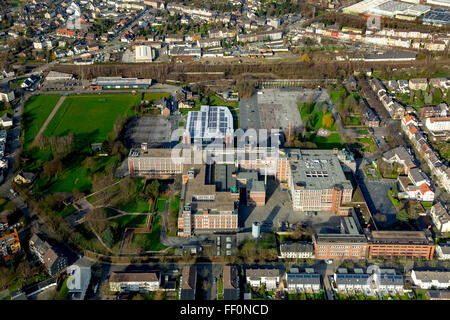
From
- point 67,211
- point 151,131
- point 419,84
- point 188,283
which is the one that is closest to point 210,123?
point 151,131

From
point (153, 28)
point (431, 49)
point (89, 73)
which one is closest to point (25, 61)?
point (89, 73)

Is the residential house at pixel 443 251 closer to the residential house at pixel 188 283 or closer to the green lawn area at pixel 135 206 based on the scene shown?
the residential house at pixel 188 283

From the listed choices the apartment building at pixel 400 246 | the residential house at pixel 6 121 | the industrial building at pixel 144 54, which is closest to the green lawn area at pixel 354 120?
the apartment building at pixel 400 246

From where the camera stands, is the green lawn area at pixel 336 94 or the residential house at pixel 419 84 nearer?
the green lawn area at pixel 336 94

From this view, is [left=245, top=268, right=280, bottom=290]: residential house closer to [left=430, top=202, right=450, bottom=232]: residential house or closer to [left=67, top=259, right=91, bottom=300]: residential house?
[left=67, top=259, right=91, bottom=300]: residential house

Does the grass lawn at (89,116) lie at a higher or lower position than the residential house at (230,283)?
higher

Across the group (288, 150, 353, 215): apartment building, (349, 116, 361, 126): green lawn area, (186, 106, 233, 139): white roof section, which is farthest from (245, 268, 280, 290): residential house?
(349, 116, 361, 126): green lawn area

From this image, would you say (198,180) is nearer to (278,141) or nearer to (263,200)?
(263,200)
